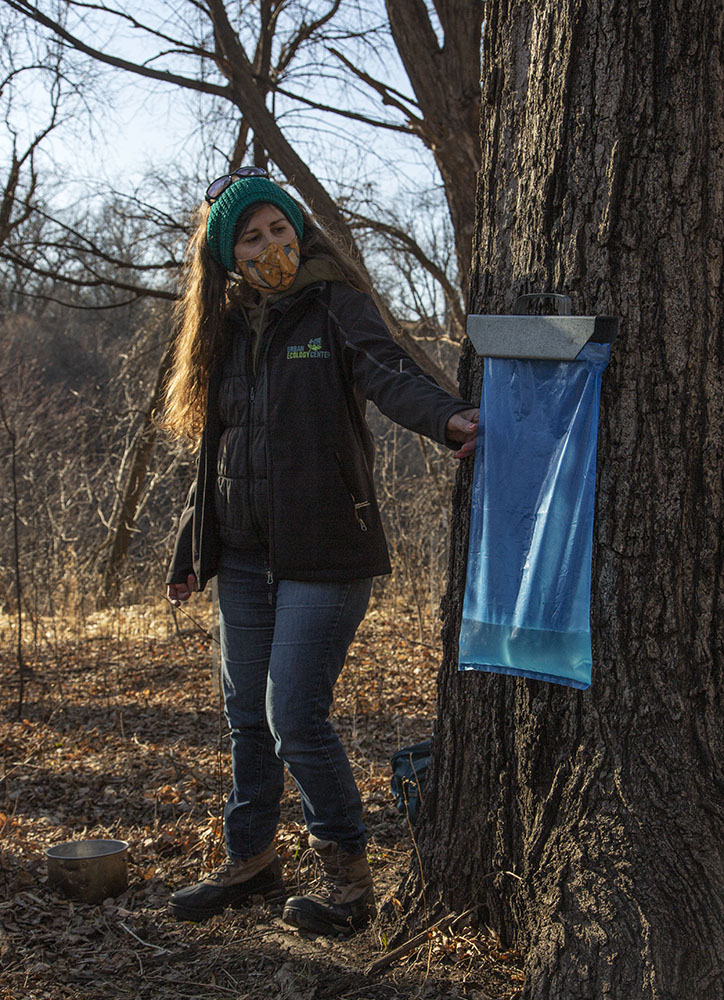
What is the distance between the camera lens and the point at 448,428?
7.80 ft

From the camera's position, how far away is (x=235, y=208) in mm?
2863

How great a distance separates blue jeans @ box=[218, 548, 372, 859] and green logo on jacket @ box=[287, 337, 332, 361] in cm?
63

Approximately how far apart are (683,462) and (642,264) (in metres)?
0.49

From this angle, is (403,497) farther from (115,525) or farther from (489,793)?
(489,793)

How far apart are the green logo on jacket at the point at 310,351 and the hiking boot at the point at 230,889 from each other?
5.27ft

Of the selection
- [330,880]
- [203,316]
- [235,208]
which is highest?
[235,208]

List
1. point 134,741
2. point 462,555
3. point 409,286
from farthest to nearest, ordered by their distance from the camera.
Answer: point 409,286, point 134,741, point 462,555

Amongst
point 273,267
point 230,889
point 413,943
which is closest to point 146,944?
point 230,889

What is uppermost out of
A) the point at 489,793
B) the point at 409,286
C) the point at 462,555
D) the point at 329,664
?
the point at 409,286

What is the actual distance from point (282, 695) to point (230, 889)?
773 mm

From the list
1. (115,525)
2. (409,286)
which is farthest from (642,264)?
(115,525)

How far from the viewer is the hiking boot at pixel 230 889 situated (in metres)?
2.96

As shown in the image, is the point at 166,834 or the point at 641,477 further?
the point at 166,834

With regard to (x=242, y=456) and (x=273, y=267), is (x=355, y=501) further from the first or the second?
(x=273, y=267)
